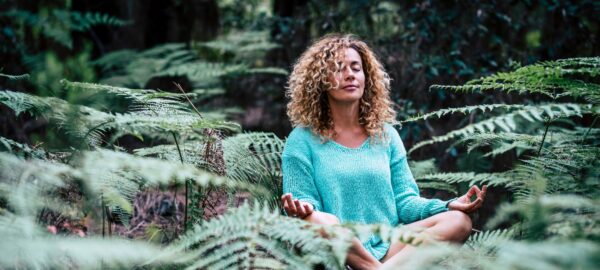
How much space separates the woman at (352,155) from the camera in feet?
7.63

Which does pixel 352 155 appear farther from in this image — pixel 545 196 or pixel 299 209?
pixel 545 196

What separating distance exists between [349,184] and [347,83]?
0.52 m

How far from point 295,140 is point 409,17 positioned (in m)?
2.70

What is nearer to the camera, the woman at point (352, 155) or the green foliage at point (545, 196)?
the green foliage at point (545, 196)

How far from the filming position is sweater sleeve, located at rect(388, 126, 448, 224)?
239 cm

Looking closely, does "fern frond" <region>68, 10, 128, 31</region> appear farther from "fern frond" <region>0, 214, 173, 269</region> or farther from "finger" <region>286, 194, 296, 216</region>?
"fern frond" <region>0, 214, 173, 269</region>

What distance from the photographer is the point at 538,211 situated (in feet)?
3.45

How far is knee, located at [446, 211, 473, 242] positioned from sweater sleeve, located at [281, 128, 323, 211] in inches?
23.6

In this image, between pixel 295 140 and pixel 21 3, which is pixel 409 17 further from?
pixel 21 3

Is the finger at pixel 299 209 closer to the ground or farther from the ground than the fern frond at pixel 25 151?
closer to the ground

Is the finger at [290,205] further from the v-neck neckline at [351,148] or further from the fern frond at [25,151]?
the fern frond at [25,151]

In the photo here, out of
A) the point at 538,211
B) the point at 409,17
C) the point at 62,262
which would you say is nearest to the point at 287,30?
the point at 409,17

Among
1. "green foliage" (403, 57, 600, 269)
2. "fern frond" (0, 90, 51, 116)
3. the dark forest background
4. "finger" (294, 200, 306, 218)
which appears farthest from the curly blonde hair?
"fern frond" (0, 90, 51, 116)

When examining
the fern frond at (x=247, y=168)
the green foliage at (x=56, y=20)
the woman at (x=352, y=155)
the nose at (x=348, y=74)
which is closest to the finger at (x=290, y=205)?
the woman at (x=352, y=155)
